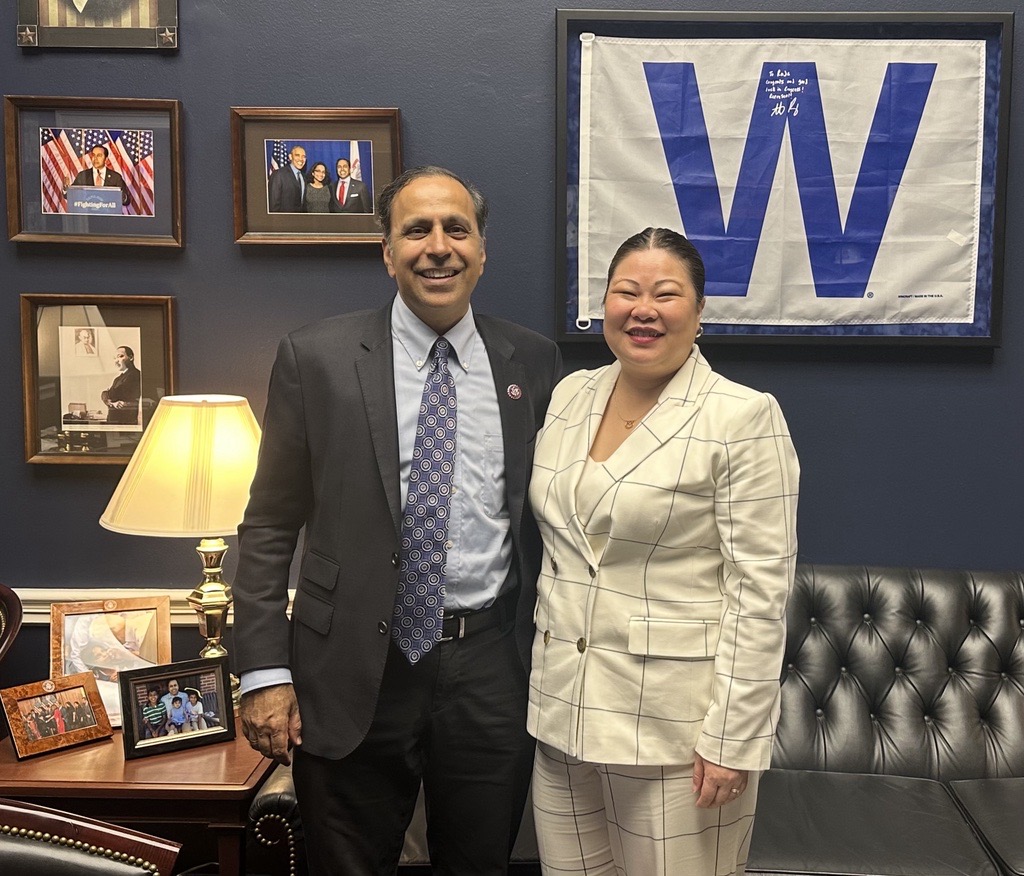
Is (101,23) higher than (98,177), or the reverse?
(101,23)

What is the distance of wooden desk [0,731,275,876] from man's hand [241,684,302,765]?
324mm

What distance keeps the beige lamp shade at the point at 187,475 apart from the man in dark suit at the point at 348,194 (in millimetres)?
598

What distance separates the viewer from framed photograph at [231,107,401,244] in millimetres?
2506

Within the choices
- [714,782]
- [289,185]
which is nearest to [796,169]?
[289,185]

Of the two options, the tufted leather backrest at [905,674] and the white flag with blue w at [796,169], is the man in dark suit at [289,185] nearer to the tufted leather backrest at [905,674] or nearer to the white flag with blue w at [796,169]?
the white flag with blue w at [796,169]

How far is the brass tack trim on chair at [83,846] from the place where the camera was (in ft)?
3.72

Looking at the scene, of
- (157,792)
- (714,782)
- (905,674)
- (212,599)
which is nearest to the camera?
(714,782)

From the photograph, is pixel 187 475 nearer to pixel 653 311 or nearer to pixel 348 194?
pixel 348 194

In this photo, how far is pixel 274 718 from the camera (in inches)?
69.5

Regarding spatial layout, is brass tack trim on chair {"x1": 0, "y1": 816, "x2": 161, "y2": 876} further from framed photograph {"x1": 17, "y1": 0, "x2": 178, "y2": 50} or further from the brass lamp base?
framed photograph {"x1": 17, "y1": 0, "x2": 178, "y2": 50}

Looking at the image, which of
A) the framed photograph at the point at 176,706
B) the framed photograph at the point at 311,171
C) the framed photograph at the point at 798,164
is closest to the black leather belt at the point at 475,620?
the framed photograph at the point at 176,706

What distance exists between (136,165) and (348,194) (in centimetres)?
54

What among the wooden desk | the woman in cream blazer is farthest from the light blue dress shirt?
the wooden desk

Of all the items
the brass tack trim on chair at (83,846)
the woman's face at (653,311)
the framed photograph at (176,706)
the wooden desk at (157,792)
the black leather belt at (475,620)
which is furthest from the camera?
the framed photograph at (176,706)
